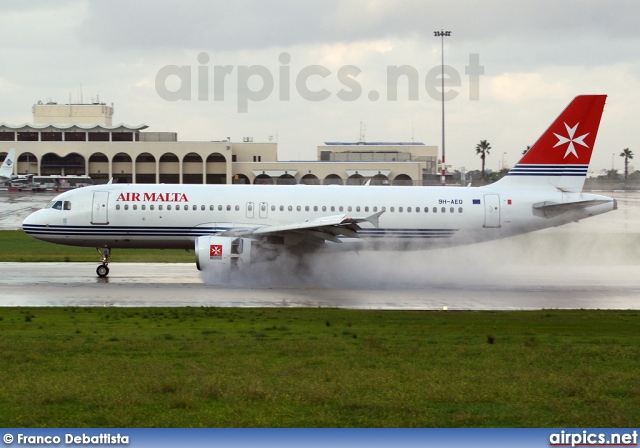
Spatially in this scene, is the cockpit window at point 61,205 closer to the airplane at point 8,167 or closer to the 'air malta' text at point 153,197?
the 'air malta' text at point 153,197

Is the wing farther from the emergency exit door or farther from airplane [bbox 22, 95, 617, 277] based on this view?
the emergency exit door

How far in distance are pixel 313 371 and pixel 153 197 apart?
60.9 feet

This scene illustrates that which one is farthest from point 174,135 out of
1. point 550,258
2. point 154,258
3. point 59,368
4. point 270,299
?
point 59,368

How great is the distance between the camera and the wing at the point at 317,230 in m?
27.3

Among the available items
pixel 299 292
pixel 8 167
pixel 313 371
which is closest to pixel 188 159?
pixel 8 167

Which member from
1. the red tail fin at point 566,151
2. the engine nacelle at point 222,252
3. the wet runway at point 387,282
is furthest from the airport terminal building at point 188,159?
the engine nacelle at point 222,252

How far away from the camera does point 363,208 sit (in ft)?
101

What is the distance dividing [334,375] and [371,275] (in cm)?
1705

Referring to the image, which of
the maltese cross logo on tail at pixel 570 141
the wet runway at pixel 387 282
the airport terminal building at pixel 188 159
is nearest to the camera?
the wet runway at pixel 387 282

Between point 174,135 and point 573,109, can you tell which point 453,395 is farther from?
point 174,135

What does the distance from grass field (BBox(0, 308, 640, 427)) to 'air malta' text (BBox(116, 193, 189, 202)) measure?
1078cm

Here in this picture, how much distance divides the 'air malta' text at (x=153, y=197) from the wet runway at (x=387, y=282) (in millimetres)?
2847

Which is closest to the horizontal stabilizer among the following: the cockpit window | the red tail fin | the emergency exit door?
the red tail fin

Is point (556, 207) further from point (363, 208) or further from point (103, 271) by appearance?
point (103, 271)
